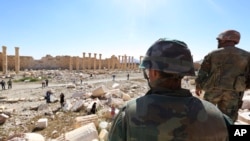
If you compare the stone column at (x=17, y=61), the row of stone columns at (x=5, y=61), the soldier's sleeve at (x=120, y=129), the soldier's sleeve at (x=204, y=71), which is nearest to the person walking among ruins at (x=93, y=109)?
the soldier's sleeve at (x=204, y=71)

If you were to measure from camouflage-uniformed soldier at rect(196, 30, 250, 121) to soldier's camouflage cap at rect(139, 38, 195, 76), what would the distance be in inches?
77.5

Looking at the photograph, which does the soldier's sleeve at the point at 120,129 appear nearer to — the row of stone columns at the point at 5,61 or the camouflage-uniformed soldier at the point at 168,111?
the camouflage-uniformed soldier at the point at 168,111

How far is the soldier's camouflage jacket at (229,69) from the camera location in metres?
3.32

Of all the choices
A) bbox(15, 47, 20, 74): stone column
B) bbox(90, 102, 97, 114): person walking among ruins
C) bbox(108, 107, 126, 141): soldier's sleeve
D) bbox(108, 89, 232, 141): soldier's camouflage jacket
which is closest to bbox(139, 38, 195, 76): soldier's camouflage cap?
bbox(108, 89, 232, 141): soldier's camouflage jacket

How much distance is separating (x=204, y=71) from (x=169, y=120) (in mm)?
2284

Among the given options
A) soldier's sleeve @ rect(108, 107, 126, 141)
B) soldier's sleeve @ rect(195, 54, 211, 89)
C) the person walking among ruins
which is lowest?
the person walking among ruins

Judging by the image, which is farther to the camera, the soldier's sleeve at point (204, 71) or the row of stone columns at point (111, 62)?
the row of stone columns at point (111, 62)

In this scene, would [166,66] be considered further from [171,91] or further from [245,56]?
[245,56]

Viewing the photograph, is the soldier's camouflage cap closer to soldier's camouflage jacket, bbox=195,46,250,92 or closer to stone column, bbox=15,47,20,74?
soldier's camouflage jacket, bbox=195,46,250,92

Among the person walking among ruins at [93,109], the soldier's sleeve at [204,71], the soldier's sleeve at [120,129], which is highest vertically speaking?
the soldier's sleeve at [204,71]

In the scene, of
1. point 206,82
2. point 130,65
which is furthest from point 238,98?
point 130,65

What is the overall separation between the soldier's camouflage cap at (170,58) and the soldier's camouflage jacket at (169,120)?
0.13m

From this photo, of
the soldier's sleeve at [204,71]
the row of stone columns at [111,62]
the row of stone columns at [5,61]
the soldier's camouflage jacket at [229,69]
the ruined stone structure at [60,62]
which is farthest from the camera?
the row of stone columns at [111,62]

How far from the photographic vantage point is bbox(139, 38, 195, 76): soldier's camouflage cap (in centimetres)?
150
